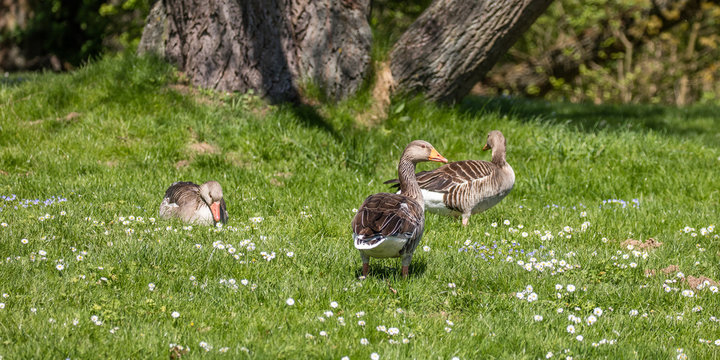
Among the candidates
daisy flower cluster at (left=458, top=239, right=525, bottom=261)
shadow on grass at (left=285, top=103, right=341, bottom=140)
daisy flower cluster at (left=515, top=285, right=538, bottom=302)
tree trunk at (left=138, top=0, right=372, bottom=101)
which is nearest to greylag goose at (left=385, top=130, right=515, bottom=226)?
daisy flower cluster at (left=458, top=239, right=525, bottom=261)

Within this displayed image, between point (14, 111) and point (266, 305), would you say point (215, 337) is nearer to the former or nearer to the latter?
point (266, 305)

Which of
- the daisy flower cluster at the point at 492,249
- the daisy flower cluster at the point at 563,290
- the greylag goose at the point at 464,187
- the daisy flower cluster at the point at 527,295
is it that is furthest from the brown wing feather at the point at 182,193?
the daisy flower cluster at the point at 563,290

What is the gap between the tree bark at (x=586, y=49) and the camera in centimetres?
2016

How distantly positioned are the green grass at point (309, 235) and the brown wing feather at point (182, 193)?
26 centimetres

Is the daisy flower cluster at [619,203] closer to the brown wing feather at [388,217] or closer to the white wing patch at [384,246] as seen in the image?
the brown wing feather at [388,217]

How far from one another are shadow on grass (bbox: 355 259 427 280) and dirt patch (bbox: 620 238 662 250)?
7.30 feet

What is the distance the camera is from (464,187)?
281 inches

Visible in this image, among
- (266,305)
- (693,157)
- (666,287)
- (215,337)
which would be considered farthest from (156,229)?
(693,157)

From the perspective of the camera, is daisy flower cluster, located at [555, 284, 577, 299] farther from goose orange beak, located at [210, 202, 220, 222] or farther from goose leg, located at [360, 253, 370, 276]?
goose orange beak, located at [210, 202, 220, 222]

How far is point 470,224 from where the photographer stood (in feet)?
24.5

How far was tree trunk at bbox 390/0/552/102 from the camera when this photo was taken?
9.79 m

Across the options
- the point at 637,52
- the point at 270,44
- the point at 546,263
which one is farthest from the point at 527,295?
the point at 637,52

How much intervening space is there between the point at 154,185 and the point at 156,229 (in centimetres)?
200

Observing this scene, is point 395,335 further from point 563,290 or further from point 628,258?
point 628,258
